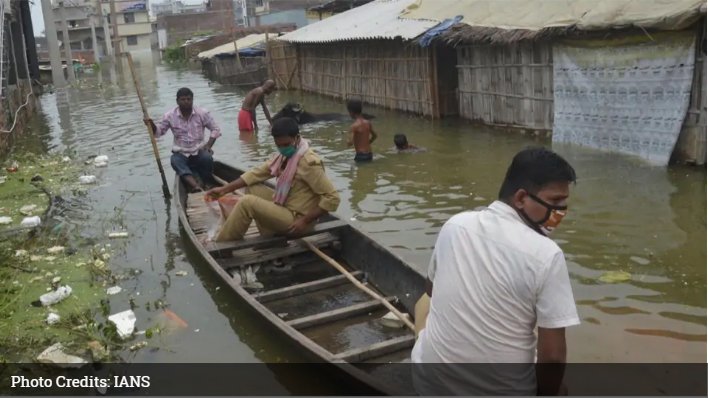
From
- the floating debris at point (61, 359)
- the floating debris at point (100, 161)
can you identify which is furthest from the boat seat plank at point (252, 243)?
the floating debris at point (100, 161)

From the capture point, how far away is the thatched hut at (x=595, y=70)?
28.7 ft

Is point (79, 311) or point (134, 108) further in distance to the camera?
point (134, 108)

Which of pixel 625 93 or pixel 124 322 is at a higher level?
pixel 625 93

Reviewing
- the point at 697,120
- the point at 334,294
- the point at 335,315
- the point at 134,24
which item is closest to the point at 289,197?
the point at 334,294

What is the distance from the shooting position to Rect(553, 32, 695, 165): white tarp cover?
348 inches

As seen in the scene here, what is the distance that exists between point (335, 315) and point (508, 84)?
8.76m

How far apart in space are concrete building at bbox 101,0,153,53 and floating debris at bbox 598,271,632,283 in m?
78.3

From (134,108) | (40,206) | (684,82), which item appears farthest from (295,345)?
(134,108)

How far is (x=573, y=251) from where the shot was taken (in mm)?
6508

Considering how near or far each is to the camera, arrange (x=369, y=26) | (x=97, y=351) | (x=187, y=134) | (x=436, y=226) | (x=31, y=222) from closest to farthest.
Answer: (x=97, y=351) → (x=436, y=226) → (x=31, y=222) → (x=187, y=134) → (x=369, y=26)

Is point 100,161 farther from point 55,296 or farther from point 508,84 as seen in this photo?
point 508,84

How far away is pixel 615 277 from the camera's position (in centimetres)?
576

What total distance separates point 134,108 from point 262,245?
17.5 m

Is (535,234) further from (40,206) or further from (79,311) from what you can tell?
(40,206)
